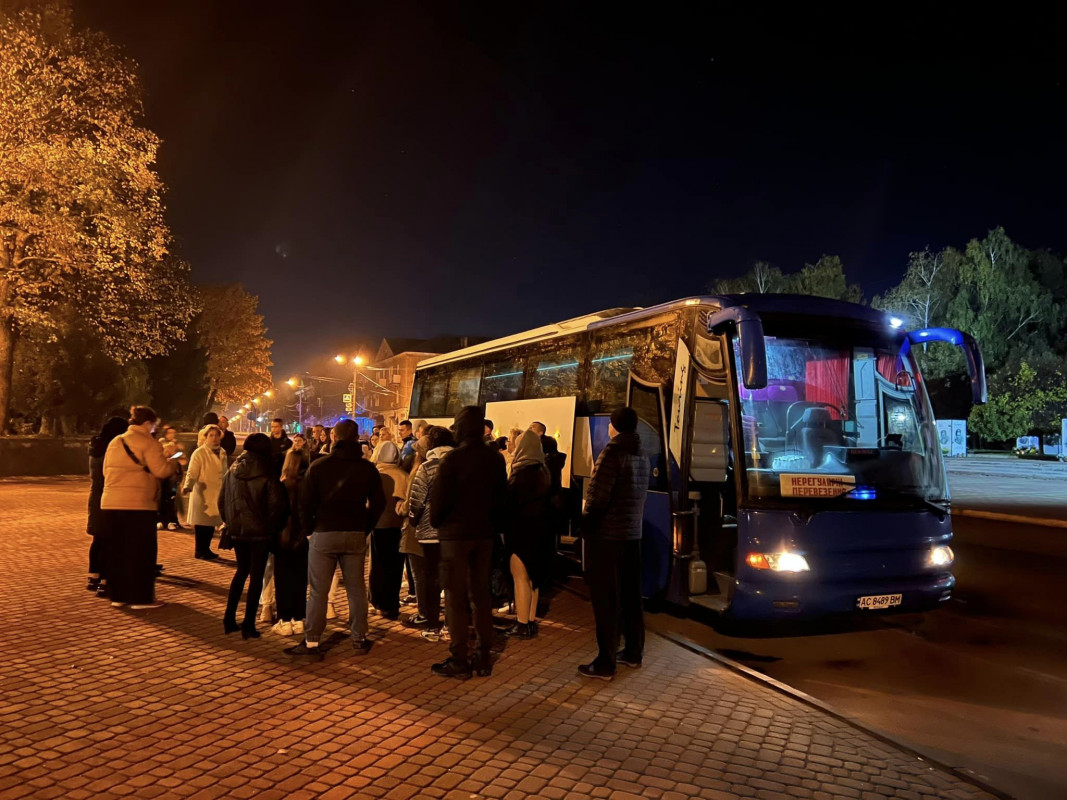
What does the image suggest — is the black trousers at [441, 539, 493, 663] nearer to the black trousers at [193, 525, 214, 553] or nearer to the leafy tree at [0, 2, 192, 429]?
the black trousers at [193, 525, 214, 553]

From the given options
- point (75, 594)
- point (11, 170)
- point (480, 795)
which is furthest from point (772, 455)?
point (11, 170)

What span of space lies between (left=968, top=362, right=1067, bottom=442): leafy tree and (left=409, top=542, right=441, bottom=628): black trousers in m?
50.1

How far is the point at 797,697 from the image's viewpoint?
5523mm

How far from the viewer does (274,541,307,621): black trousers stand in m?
6.86

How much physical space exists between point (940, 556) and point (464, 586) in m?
4.66

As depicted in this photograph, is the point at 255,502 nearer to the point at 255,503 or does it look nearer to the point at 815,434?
the point at 255,503

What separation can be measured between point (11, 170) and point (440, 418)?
16.4 m

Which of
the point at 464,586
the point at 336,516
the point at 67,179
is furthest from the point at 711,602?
the point at 67,179

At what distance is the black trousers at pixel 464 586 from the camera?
5.78 meters

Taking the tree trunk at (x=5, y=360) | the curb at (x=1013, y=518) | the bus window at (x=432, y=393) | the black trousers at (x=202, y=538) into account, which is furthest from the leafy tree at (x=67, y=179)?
the curb at (x=1013, y=518)

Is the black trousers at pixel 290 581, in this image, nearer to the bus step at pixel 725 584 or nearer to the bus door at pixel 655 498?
the bus door at pixel 655 498

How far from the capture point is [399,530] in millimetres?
7523

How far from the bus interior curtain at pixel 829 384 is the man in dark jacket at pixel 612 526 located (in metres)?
2.56

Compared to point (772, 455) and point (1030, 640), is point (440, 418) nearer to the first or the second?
point (772, 455)
